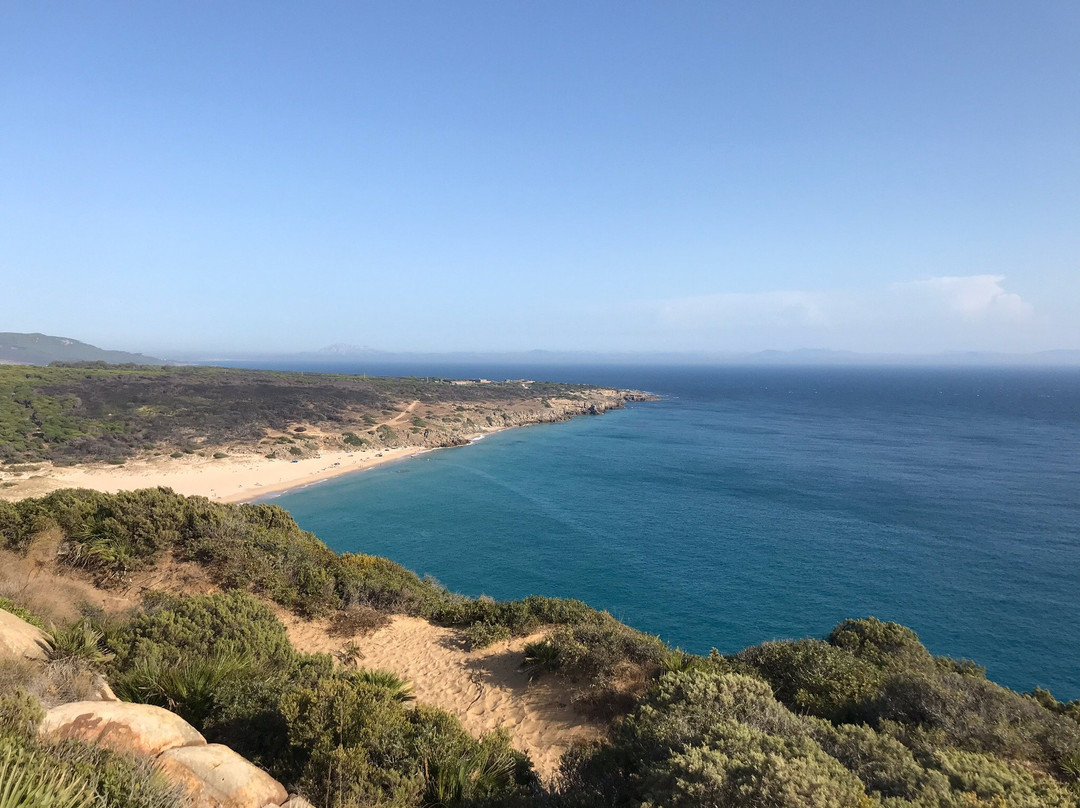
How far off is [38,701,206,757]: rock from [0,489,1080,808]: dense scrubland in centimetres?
42

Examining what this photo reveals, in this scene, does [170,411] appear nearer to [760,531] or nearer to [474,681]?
[474,681]

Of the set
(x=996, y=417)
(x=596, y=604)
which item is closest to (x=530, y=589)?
(x=596, y=604)

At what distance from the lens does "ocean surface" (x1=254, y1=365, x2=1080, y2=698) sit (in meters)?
20.0

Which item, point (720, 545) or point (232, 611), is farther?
point (720, 545)

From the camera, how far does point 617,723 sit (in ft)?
27.3

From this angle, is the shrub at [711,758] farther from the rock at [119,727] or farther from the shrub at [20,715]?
the shrub at [20,715]

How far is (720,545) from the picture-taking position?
27.2 meters

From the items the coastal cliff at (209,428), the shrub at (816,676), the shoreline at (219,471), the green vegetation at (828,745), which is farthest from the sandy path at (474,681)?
the coastal cliff at (209,428)

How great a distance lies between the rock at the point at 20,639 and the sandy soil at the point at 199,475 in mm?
29451

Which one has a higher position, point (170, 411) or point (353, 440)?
point (170, 411)

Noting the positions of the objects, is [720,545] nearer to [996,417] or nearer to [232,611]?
[232,611]

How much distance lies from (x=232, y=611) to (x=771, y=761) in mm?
9016

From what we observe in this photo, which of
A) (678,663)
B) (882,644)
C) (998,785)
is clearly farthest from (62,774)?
(882,644)

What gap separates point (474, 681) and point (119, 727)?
6720mm
